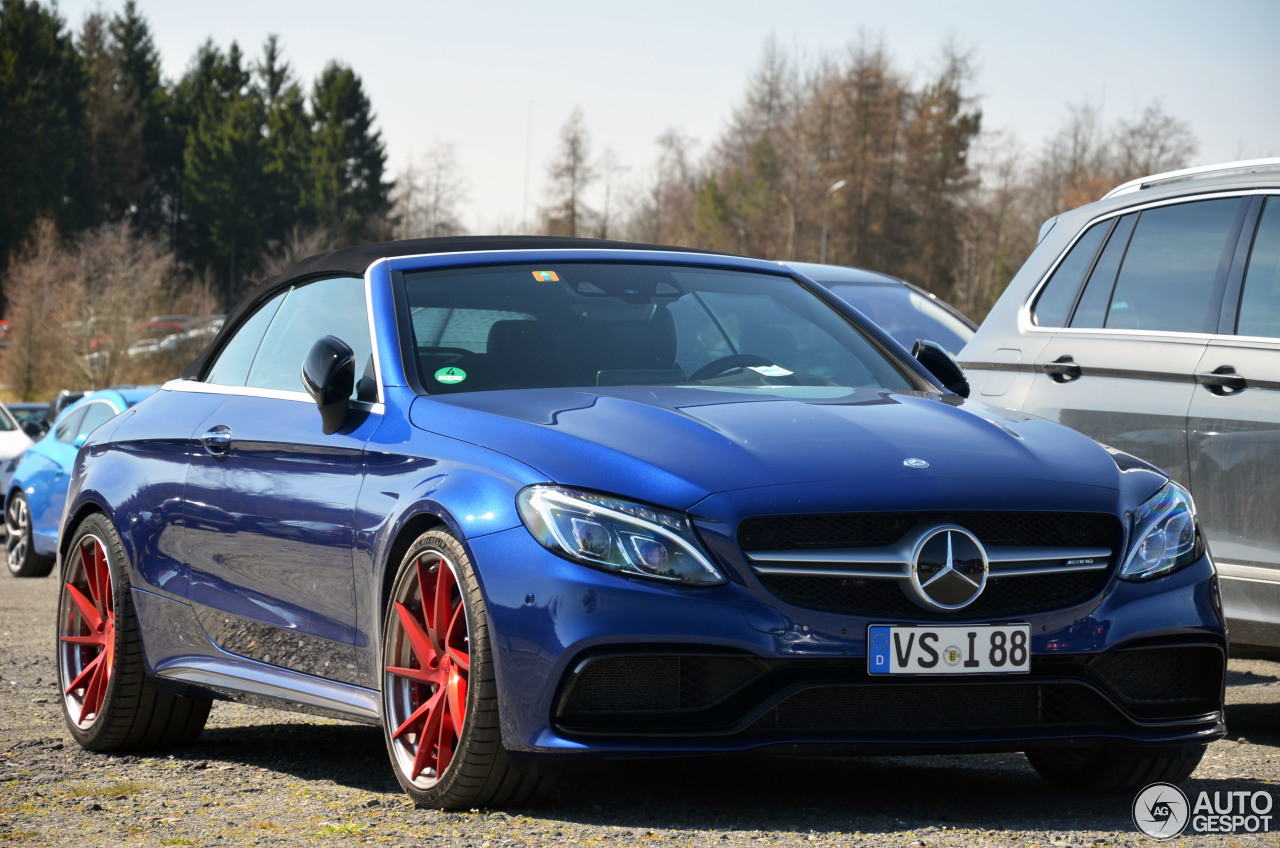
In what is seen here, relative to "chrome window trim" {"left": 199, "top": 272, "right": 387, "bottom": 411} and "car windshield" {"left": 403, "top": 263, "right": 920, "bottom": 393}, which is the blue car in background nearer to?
"chrome window trim" {"left": 199, "top": 272, "right": 387, "bottom": 411}

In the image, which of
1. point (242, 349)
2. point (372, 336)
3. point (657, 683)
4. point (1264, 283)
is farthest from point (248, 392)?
point (1264, 283)

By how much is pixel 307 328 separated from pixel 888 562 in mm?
2513

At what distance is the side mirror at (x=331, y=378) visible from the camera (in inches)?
192

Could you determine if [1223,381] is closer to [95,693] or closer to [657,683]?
[657,683]

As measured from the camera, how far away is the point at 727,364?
5.16 m

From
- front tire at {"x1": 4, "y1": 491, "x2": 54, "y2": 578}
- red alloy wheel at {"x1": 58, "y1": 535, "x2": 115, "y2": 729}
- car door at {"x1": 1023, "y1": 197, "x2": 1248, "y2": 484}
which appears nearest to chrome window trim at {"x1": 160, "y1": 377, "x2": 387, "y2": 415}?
red alloy wheel at {"x1": 58, "y1": 535, "x2": 115, "y2": 729}

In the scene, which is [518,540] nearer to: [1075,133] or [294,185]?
[1075,133]

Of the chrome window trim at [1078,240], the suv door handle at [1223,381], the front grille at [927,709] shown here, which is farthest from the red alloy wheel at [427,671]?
the chrome window trim at [1078,240]

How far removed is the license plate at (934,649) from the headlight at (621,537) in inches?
15.6

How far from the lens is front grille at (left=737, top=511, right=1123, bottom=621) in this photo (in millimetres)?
3934

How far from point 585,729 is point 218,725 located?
10.5ft

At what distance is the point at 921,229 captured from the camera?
274ft

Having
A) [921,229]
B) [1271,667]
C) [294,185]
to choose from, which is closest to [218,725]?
[1271,667]

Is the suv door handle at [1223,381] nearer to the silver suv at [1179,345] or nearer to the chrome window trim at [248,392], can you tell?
the silver suv at [1179,345]
